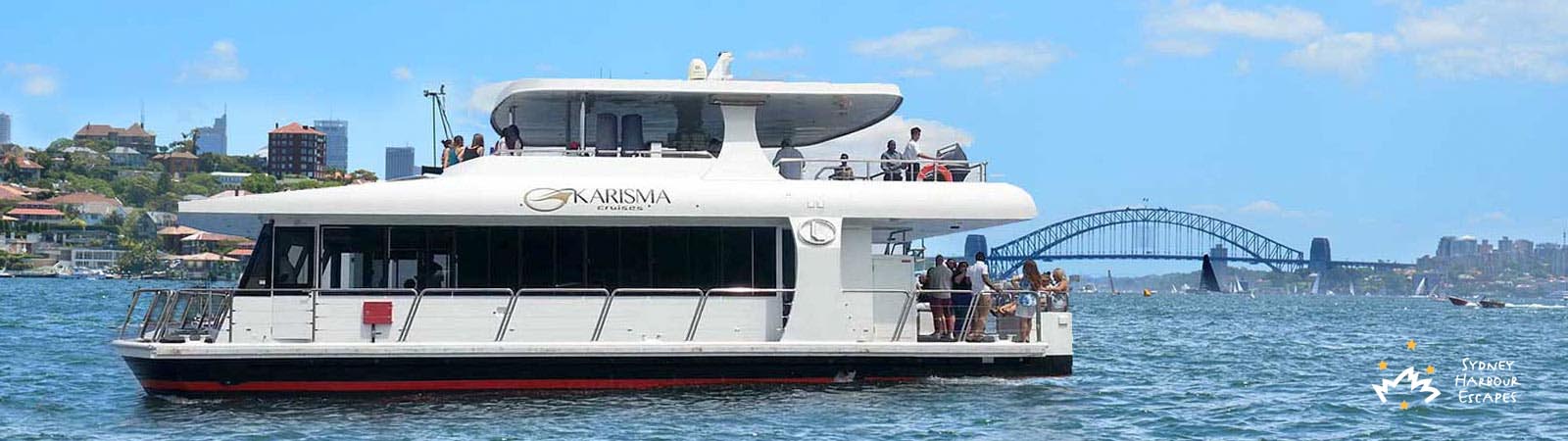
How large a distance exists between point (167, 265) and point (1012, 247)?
78433 mm

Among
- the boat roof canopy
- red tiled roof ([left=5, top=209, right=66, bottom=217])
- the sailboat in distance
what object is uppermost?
red tiled roof ([left=5, top=209, right=66, bottom=217])

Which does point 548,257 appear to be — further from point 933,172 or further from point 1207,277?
point 1207,277

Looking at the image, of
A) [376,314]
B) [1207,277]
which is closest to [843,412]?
[376,314]

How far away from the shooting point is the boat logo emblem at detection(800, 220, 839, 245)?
57.0ft

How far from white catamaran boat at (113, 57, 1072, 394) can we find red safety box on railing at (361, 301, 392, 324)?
0.02 metres

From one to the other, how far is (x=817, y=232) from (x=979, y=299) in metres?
1.59

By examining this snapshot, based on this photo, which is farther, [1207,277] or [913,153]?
[1207,277]

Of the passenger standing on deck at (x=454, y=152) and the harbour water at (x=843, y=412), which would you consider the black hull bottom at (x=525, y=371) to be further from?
the passenger standing on deck at (x=454, y=152)

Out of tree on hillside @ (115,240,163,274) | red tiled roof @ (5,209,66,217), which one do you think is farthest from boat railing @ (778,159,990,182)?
red tiled roof @ (5,209,66,217)

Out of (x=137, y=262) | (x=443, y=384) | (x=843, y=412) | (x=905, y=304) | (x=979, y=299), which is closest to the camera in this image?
(x=843, y=412)

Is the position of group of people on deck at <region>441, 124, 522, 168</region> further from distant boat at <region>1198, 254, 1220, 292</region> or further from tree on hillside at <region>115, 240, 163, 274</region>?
distant boat at <region>1198, 254, 1220, 292</region>

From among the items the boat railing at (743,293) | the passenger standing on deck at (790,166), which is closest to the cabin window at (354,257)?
the boat railing at (743,293)

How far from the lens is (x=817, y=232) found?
17.4 metres

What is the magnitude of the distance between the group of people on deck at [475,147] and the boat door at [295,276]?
1926 mm
